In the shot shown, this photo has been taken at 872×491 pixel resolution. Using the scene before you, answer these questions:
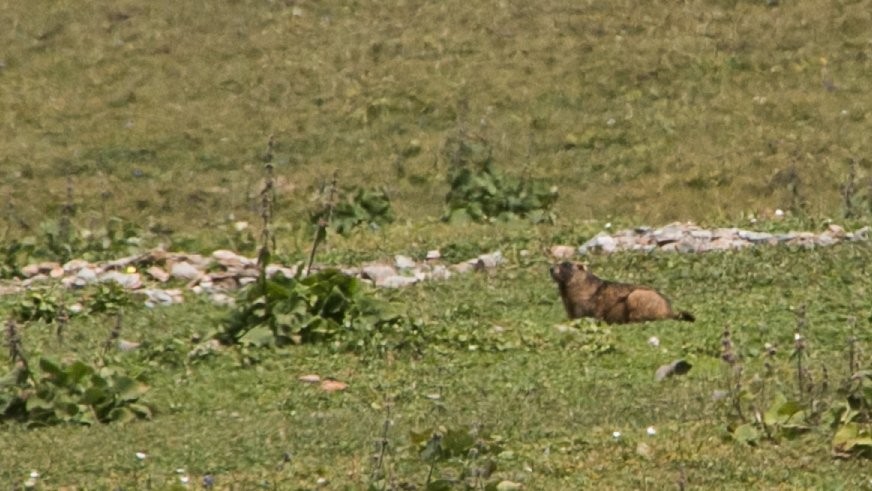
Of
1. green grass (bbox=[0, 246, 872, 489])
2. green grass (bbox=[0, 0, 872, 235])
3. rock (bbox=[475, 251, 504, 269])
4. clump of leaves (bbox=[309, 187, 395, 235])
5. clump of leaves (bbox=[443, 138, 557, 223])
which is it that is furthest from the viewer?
green grass (bbox=[0, 0, 872, 235])

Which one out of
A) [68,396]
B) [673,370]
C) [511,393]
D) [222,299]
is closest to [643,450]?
[511,393]

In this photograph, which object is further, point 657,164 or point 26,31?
point 26,31

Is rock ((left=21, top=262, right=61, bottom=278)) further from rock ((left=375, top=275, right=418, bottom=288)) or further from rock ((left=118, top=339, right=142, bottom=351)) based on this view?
rock ((left=118, top=339, right=142, bottom=351))

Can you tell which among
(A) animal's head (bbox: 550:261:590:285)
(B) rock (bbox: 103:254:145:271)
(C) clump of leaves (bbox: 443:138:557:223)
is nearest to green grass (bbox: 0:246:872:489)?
(A) animal's head (bbox: 550:261:590:285)

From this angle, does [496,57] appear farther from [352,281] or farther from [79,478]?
[79,478]

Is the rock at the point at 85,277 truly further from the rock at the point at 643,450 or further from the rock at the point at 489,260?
the rock at the point at 643,450

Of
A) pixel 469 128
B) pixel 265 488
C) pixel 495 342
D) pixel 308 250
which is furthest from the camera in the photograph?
pixel 469 128

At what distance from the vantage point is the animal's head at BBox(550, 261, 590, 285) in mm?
13500

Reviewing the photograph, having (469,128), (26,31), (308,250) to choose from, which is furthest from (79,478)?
(26,31)

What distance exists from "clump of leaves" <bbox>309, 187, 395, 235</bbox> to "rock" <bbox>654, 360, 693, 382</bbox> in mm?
6417

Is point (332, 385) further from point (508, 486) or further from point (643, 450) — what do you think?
point (508, 486)

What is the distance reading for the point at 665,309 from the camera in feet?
42.1

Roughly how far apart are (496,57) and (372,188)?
3.82m

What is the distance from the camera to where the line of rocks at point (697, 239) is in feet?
48.4
